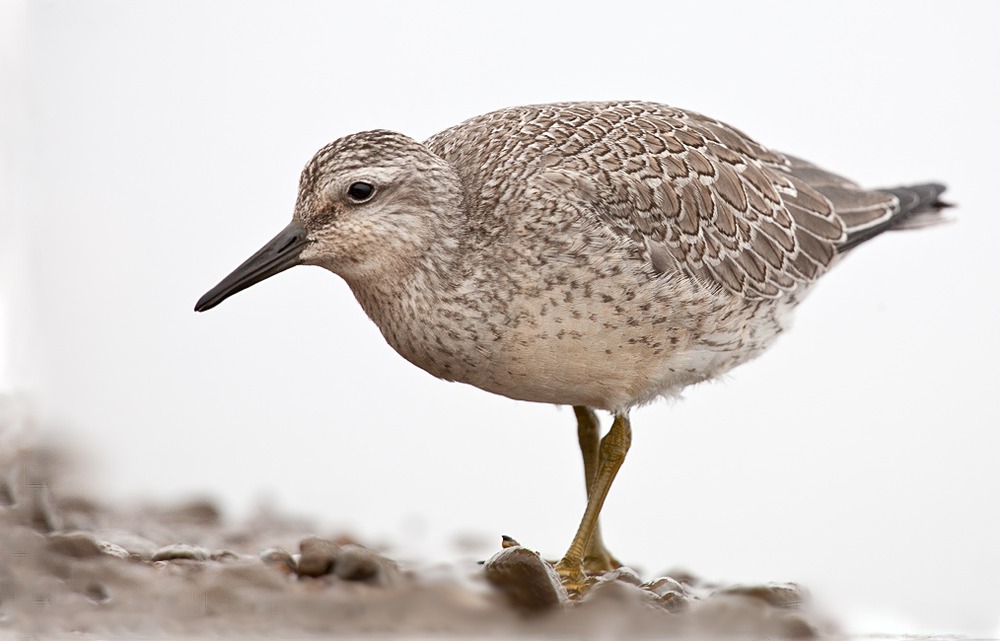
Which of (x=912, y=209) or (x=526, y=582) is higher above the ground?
(x=912, y=209)

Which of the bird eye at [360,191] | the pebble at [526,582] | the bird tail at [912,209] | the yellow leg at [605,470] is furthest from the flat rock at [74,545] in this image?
the bird tail at [912,209]

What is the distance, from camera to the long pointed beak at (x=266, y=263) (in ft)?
12.6

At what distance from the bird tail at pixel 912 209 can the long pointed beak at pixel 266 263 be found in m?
2.62

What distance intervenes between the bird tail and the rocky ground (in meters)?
2.01

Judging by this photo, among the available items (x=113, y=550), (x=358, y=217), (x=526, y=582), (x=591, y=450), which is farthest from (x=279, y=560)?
(x=591, y=450)

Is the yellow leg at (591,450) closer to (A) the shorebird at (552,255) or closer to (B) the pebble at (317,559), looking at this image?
(A) the shorebird at (552,255)

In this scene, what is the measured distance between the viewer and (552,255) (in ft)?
13.1

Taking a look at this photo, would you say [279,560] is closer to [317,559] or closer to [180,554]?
[317,559]

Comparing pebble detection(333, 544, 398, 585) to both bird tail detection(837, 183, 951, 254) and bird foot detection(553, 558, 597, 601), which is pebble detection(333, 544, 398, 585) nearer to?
bird foot detection(553, 558, 597, 601)

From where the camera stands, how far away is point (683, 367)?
430 centimetres

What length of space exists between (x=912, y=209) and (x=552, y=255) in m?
2.19

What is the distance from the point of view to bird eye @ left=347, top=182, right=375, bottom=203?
12.7 feet

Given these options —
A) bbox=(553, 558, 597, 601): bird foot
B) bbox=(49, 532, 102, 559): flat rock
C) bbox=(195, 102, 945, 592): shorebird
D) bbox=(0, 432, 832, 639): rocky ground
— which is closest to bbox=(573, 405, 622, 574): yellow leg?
bbox=(195, 102, 945, 592): shorebird

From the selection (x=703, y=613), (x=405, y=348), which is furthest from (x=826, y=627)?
(x=405, y=348)
